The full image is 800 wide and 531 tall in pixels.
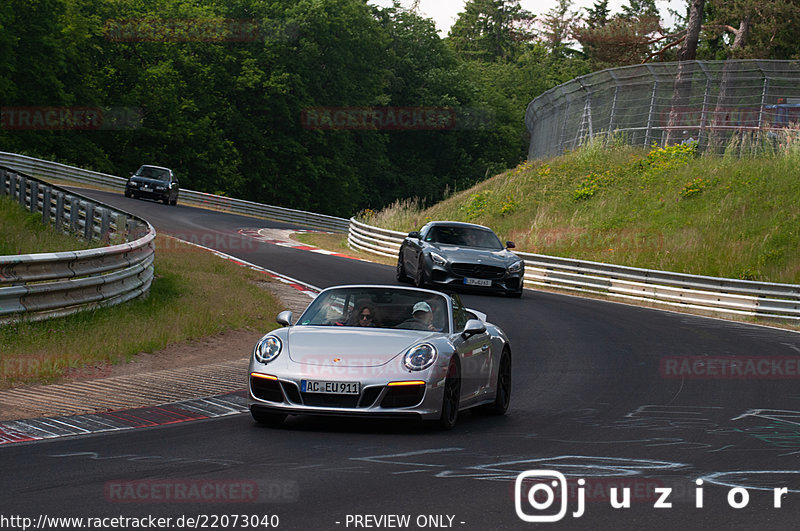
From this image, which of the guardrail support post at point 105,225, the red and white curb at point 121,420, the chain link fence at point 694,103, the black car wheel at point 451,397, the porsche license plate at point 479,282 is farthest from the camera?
the chain link fence at point 694,103

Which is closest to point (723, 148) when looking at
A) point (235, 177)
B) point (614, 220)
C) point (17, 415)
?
point (614, 220)

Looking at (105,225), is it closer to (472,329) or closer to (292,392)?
(472,329)

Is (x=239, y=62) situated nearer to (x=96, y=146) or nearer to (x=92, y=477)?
(x=96, y=146)

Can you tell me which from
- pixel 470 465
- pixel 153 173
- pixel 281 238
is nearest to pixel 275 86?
pixel 153 173

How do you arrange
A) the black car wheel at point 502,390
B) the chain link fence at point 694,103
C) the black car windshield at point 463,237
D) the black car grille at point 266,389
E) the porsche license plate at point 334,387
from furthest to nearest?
the chain link fence at point 694,103 < the black car windshield at point 463,237 < the black car wheel at point 502,390 < the black car grille at point 266,389 < the porsche license plate at point 334,387

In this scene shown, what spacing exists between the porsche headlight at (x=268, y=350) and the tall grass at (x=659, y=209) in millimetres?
22518

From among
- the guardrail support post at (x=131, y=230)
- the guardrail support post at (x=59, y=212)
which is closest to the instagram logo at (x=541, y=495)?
the guardrail support post at (x=131, y=230)

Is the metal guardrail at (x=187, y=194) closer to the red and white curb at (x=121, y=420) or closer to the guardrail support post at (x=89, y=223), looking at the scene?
the guardrail support post at (x=89, y=223)

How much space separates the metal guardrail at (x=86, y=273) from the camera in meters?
11.9

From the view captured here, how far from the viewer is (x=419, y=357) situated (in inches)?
343

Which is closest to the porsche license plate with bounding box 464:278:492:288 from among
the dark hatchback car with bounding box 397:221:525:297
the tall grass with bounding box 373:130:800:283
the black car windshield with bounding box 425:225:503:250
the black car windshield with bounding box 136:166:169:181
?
the dark hatchback car with bounding box 397:221:525:297

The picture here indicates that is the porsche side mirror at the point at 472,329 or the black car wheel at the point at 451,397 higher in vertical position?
the porsche side mirror at the point at 472,329

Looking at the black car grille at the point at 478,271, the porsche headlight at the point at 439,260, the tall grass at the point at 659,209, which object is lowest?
the black car grille at the point at 478,271

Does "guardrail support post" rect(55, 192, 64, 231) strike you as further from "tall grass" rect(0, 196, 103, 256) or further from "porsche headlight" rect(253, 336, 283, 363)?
"porsche headlight" rect(253, 336, 283, 363)
